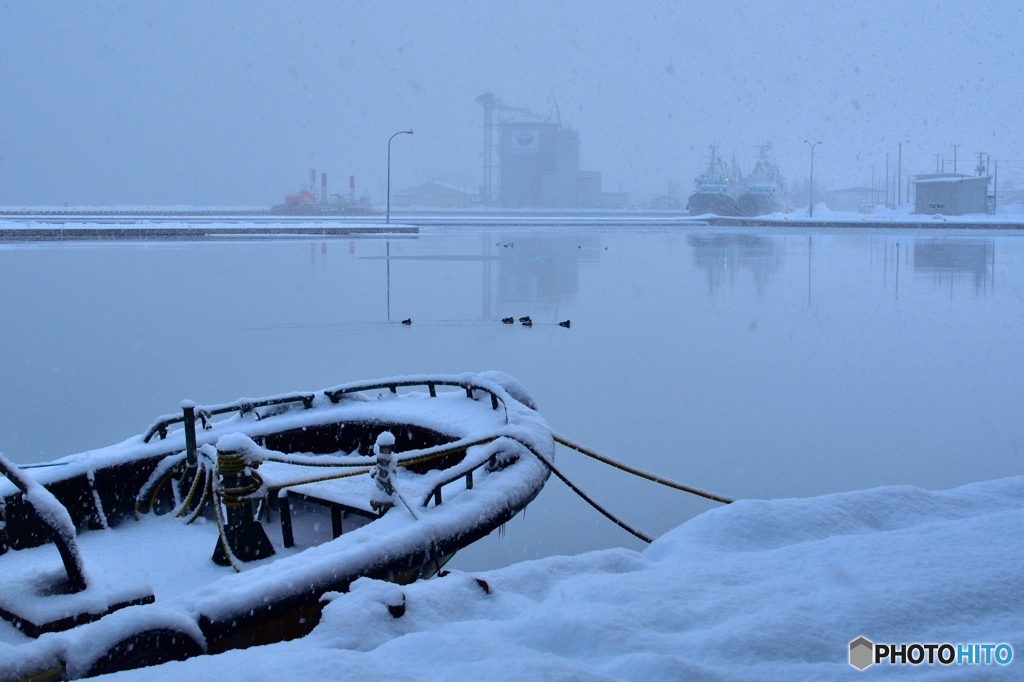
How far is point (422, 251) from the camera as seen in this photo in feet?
127

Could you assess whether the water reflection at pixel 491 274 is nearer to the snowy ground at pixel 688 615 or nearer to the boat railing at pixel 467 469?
the boat railing at pixel 467 469

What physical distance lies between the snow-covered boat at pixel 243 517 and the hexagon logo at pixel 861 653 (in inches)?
65.4

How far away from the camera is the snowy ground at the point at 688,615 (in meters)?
2.84

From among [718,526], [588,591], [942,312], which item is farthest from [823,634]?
[942,312]

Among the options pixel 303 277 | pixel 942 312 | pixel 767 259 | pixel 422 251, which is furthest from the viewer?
pixel 422 251

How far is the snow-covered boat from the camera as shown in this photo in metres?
3.66

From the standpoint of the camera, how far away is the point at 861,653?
9.95 feet

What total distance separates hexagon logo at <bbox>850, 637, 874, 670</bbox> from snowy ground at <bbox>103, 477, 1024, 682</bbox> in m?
0.03

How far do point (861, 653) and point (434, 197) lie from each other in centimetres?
15852

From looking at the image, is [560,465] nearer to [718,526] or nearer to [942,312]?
[718,526]

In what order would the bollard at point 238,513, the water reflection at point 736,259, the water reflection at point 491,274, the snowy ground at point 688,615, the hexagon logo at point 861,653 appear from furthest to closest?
the water reflection at point 736,259, the water reflection at point 491,274, the bollard at point 238,513, the hexagon logo at point 861,653, the snowy ground at point 688,615

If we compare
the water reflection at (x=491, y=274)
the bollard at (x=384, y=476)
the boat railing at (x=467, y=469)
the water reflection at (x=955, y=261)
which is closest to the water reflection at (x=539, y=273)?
the water reflection at (x=491, y=274)

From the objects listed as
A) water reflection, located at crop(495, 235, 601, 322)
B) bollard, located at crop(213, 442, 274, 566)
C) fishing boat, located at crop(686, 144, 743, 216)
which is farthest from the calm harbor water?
fishing boat, located at crop(686, 144, 743, 216)

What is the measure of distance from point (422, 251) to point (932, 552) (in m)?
35.8
